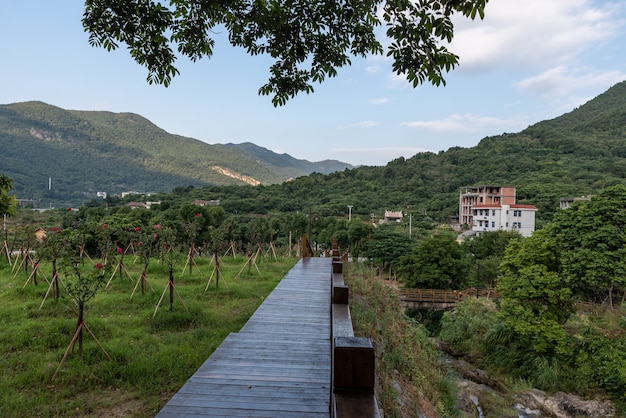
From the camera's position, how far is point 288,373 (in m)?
3.80

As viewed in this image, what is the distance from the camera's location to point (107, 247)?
9992mm

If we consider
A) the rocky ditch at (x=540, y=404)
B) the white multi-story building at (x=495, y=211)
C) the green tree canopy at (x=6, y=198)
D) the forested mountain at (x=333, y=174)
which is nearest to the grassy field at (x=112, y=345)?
the green tree canopy at (x=6, y=198)

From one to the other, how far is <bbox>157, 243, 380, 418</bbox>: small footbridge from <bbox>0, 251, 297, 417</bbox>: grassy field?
843 millimetres

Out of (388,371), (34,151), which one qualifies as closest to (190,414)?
(388,371)

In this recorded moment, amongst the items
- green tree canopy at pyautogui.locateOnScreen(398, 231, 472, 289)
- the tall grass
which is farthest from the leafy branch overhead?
green tree canopy at pyautogui.locateOnScreen(398, 231, 472, 289)

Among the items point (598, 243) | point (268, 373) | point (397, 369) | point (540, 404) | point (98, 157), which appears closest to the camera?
point (268, 373)

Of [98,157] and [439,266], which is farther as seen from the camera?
[98,157]

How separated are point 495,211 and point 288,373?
2099 inches

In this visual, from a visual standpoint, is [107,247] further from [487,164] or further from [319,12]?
[487,164]

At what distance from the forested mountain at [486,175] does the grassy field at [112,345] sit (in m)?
53.3

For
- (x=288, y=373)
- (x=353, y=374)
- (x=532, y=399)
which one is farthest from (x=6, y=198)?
(x=532, y=399)

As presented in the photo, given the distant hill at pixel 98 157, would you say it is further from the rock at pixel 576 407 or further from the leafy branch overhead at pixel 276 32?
the rock at pixel 576 407

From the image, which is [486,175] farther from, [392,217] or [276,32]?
[276,32]

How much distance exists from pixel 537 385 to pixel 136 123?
13190 cm
